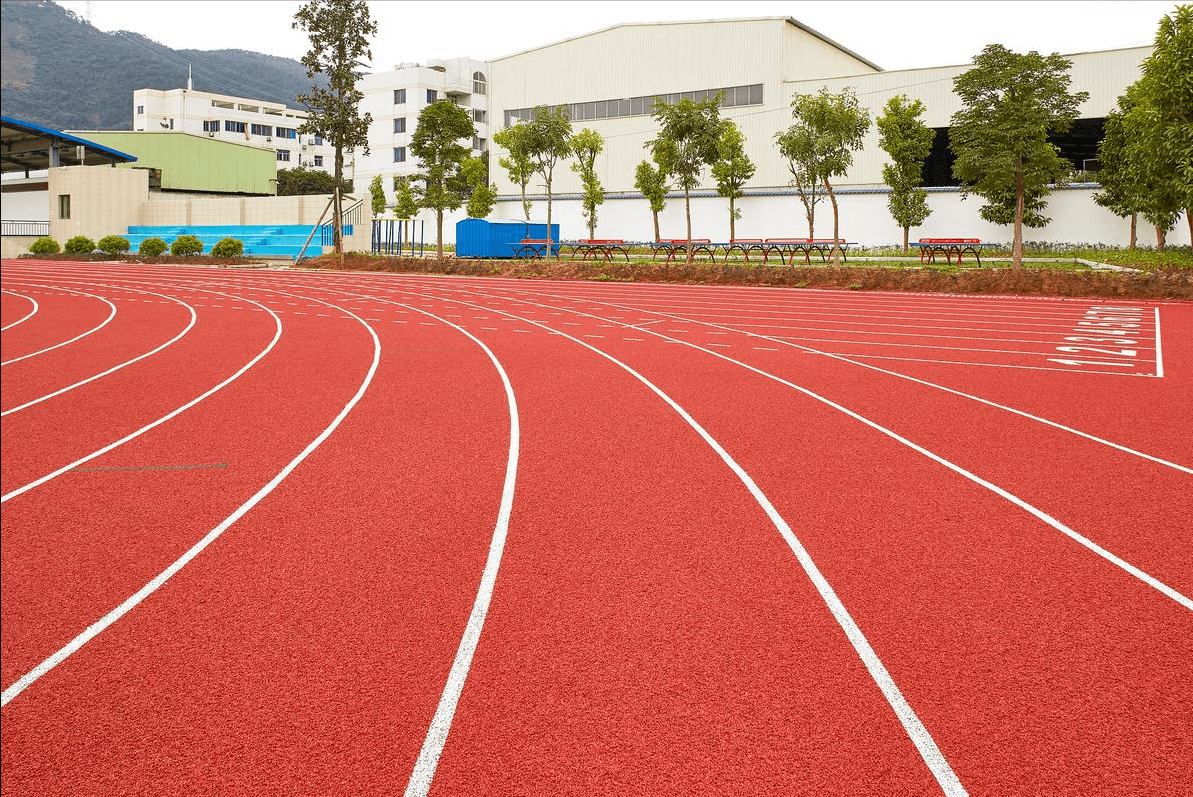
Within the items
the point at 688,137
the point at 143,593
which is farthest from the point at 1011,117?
the point at 143,593

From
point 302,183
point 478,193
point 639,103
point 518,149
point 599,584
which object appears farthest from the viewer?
point 302,183

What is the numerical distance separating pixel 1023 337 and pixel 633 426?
31.2 ft

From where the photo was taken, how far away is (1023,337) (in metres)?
15.2

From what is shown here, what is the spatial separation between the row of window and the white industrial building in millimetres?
72

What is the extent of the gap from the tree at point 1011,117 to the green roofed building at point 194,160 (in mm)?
51446

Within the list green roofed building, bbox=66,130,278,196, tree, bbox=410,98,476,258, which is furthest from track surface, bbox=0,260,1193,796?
green roofed building, bbox=66,130,278,196

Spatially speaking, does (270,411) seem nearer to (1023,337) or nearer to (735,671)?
(735,671)

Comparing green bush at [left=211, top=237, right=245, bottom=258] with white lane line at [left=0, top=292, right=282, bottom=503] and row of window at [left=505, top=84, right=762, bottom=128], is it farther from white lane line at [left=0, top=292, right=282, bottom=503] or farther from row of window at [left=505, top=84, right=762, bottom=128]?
white lane line at [left=0, top=292, right=282, bottom=503]

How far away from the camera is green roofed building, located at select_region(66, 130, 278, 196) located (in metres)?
63.6

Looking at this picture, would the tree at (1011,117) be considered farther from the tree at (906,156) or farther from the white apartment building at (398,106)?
the white apartment building at (398,106)

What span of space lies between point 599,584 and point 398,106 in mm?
73617

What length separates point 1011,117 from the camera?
91.8 feet

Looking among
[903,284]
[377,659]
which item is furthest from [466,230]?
[377,659]

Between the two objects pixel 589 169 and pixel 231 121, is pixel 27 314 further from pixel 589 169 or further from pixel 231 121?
pixel 231 121
